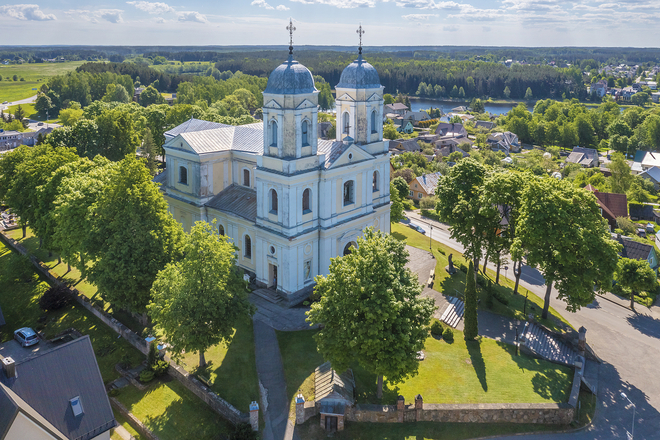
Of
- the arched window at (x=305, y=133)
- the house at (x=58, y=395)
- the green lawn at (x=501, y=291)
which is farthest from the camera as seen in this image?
the green lawn at (x=501, y=291)

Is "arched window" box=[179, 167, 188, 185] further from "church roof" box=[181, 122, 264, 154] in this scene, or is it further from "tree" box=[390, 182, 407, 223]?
"tree" box=[390, 182, 407, 223]

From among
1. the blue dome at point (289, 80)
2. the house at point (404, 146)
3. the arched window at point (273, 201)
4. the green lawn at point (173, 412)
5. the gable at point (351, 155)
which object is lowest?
the green lawn at point (173, 412)

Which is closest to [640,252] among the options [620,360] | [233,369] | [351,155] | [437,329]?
[620,360]

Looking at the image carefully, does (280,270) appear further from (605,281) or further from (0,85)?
(0,85)

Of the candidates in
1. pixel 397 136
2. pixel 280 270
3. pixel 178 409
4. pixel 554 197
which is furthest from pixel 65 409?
pixel 397 136

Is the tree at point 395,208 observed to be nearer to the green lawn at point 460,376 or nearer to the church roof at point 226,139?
the church roof at point 226,139

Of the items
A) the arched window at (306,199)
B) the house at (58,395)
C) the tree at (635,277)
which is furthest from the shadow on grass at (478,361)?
the house at (58,395)
